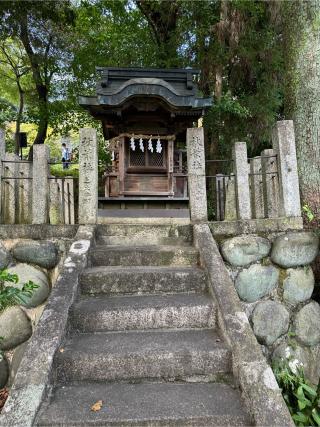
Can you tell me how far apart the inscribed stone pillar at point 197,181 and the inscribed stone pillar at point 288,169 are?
0.93 m

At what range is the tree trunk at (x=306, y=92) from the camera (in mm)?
4672

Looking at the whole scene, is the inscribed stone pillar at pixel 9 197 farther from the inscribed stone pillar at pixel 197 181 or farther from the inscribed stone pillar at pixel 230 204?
the inscribed stone pillar at pixel 230 204

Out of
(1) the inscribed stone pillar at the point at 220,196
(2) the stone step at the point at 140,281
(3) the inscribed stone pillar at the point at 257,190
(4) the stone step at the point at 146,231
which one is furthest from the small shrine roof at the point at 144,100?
(2) the stone step at the point at 140,281

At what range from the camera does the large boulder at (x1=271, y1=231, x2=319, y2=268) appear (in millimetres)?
3496

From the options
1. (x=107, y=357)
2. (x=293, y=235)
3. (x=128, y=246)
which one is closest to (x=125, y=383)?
(x=107, y=357)

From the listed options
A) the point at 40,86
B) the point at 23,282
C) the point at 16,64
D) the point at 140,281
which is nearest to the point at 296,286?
the point at 140,281

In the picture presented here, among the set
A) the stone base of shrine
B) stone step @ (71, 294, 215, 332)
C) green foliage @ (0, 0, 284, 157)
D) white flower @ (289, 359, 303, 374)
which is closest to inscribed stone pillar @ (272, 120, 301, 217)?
white flower @ (289, 359, 303, 374)

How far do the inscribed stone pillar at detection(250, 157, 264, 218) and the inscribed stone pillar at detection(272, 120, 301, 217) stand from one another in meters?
0.59

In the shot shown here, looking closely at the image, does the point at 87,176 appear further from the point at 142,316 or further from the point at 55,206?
the point at 142,316

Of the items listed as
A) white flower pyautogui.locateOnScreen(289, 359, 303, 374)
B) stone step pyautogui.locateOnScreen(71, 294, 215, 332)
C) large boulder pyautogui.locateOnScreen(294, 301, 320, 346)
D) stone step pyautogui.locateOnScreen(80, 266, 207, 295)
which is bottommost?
white flower pyautogui.locateOnScreen(289, 359, 303, 374)

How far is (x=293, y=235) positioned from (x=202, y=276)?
122 cm

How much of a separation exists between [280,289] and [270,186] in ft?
4.45

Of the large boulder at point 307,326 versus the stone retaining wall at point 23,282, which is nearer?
the stone retaining wall at point 23,282

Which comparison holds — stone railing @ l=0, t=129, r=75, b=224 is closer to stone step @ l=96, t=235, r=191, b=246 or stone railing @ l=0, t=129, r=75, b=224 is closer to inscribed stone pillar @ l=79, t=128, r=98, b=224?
inscribed stone pillar @ l=79, t=128, r=98, b=224
